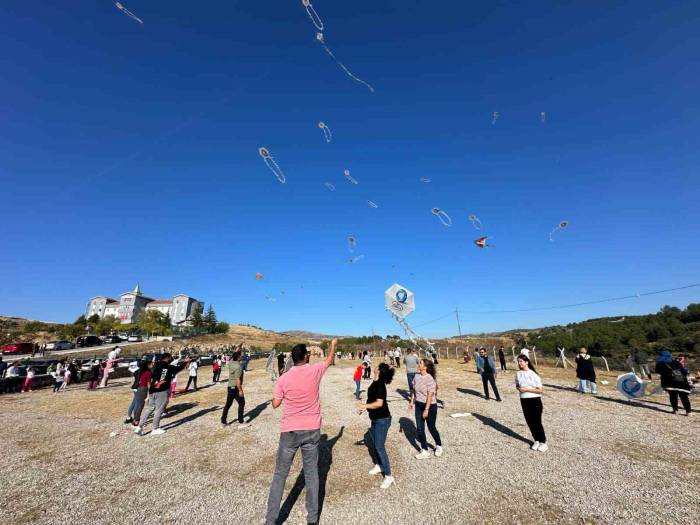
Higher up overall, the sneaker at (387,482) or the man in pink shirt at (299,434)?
the man in pink shirt at (299,434)

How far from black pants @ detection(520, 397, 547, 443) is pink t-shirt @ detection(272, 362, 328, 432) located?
558 cm

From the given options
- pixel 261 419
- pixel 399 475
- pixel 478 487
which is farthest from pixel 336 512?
pixel 261 419

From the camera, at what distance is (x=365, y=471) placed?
20.7ft

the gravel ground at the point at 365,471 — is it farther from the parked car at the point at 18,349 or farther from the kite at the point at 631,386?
the parked car at the point at 18,349

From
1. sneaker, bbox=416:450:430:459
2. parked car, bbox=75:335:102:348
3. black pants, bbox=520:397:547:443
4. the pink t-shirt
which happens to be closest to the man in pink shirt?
the pink t-shirt

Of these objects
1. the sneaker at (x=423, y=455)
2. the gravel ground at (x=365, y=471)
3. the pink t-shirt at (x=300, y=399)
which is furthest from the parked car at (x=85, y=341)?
the pink t-shirt at (x=300, y=399)

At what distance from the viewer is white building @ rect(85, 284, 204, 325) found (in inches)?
4888

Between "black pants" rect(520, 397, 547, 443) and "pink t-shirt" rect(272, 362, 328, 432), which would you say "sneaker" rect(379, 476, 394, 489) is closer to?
"pink t-shirt" rect(272, 362, 328, 432)

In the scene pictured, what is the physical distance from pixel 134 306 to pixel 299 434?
15228 centimetres

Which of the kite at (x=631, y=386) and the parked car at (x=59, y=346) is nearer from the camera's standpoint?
the kite at (x=631, y=386)

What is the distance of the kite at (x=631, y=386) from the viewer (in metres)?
11.9

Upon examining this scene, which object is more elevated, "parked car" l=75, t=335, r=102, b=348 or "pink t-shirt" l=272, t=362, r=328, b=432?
"parked car" l=75, t=335, r=102, b=348

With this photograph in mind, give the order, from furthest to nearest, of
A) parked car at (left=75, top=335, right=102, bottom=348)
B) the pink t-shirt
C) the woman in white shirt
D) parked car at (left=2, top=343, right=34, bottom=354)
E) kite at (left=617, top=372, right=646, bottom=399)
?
parked car at (left=75, top=335, right=102, bottom=348)
parked car at (left=2, top=343, right=34, bottom=354)
kite at (left=617, top=372, right=646, bottom=399)
the woman in white shirt
the pink t-shirt

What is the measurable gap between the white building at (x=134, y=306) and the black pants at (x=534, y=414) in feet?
424
